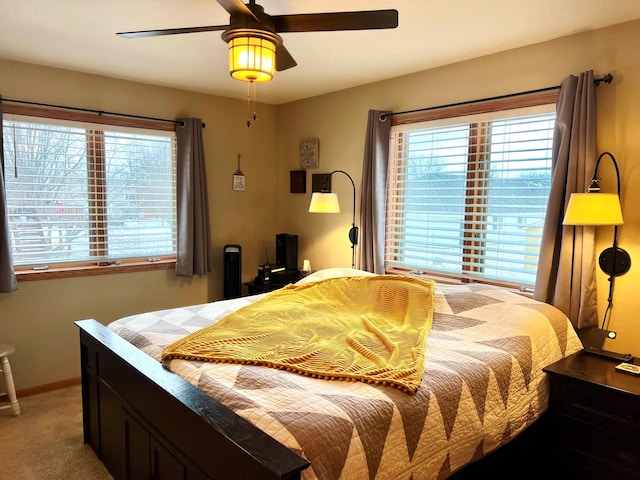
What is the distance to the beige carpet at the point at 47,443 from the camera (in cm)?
247

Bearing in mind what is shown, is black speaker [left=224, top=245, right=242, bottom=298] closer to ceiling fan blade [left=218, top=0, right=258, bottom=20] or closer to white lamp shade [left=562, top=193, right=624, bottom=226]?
ceiling fan blade [left=218, top=0, right=258, bottom=20]

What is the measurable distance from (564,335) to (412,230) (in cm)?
141

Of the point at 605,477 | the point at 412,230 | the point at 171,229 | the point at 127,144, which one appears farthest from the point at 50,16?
the point at 605,477

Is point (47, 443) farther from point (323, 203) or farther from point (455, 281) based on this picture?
point (455, 281)

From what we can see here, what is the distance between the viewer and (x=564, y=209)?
8.70 ft

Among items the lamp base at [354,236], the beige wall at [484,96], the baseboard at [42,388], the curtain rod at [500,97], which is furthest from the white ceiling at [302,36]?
the baseboard at [42,388]

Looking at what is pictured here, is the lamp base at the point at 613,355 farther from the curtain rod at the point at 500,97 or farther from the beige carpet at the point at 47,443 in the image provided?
the beige carpet at the point at 47,443

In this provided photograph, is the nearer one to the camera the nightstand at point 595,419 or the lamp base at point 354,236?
the nightstand at point 595,419

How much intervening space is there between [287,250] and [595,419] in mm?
2919

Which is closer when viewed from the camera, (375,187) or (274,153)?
(375,187)

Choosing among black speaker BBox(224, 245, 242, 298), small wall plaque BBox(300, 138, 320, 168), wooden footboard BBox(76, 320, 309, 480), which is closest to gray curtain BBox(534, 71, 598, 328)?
wooden footboard BBox(76, 320, 309, 480)

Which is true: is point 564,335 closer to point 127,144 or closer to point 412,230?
point 412,230

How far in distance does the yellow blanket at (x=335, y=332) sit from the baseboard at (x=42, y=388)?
1.94m

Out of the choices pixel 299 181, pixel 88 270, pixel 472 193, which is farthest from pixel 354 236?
pixel 88 270
